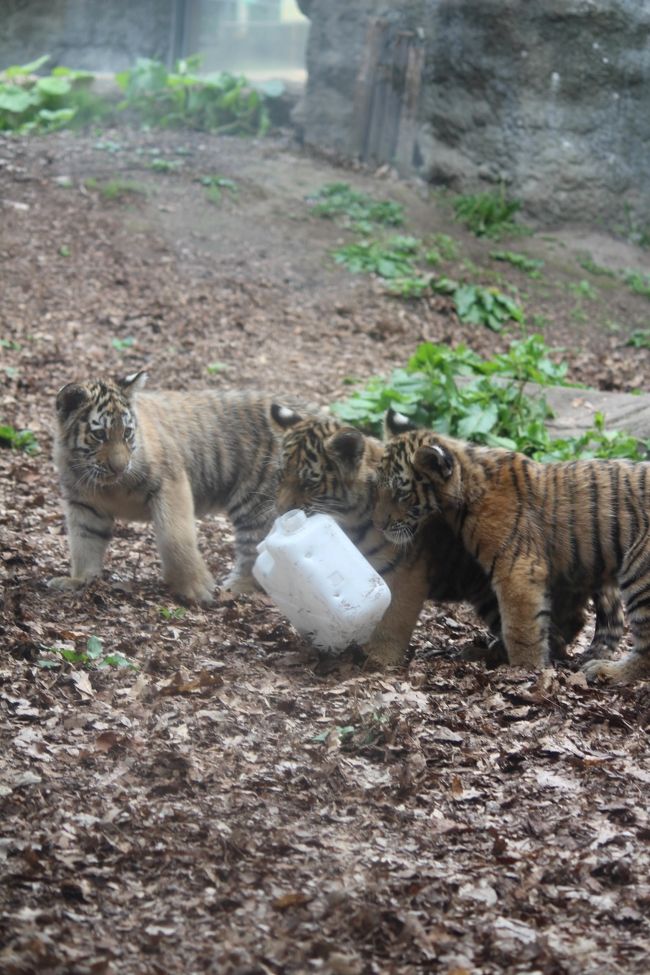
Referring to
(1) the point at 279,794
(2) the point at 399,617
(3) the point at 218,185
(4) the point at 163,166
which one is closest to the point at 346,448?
(2) the point at 399,617

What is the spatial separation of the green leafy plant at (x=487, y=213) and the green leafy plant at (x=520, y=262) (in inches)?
23.5

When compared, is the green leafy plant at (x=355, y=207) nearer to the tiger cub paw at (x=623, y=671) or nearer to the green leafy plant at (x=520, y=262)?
the green leafy plant at (x=520, y=262)

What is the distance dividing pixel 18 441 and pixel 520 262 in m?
7.93

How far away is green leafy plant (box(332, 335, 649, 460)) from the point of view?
8.70m

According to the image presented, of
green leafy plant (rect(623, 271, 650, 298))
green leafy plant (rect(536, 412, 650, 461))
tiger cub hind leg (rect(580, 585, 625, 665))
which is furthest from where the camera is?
green leafy plant (rect(623, 271, 650, 298))

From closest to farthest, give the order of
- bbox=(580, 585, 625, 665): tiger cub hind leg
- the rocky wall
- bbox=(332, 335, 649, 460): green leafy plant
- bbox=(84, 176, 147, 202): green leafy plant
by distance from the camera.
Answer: bbox=(580, 585, 625, 665): tiger cub hind leg < bbox=(332, 335, 649, 460): green leafy plant < bbox=(84, 176, 147, 202): green leafy plant < the rocky wall

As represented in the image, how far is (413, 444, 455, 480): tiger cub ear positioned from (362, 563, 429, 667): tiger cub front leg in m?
0.48

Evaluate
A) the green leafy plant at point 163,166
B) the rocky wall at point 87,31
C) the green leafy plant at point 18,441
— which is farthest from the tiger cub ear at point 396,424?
the rocky wall at point 87,31

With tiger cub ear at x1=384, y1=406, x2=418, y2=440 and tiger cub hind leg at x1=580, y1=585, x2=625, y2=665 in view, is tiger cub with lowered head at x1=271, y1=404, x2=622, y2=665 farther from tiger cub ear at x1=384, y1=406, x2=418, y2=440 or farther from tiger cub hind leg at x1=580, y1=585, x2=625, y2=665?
tiger cub ear at x1=384, y1=406, x2=418, y2=440

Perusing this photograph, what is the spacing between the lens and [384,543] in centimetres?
600

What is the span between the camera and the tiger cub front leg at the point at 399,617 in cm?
585

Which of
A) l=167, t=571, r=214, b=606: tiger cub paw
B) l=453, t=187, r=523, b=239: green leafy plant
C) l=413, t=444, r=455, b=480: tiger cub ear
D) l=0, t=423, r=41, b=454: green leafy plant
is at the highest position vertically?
l=453, t=187, r=523, b=239: green leafy plant

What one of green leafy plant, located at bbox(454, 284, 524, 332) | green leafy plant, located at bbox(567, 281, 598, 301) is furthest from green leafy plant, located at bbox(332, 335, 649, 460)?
green leafy plant, located at bbox(567, 281, 598, 301)

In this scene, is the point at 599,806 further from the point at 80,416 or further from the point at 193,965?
the point at 80,416
